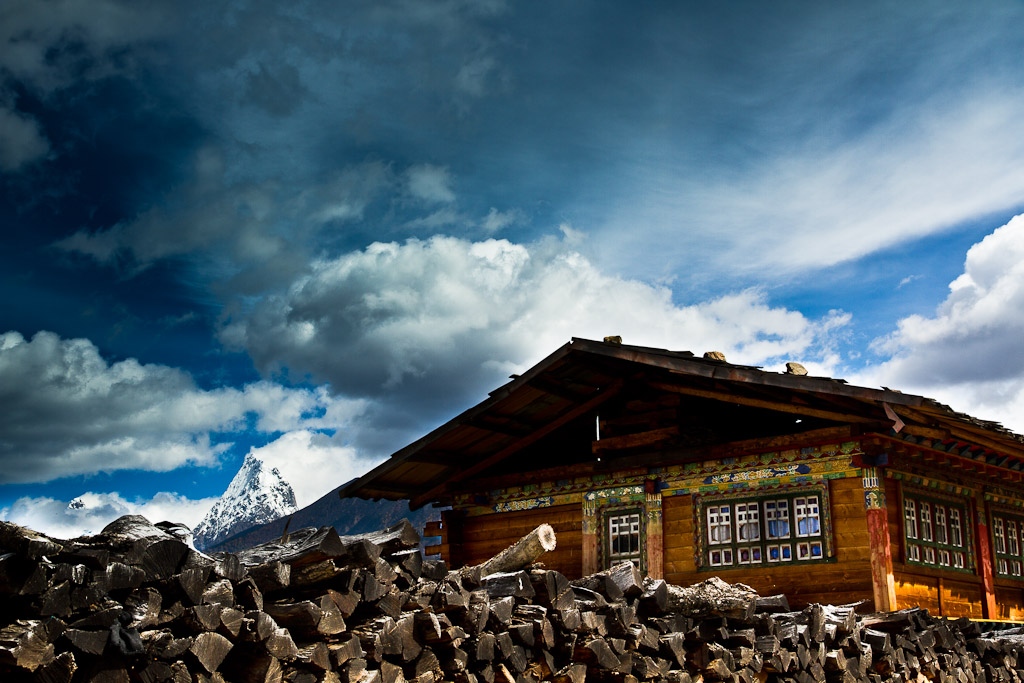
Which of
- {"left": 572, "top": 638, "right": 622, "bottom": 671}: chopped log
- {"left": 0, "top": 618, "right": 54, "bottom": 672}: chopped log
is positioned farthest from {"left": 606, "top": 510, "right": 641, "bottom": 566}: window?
{"left": 0, "top": 618, "right": 54, "bottom": 672}: chopped log

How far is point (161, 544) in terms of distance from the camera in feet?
22.4

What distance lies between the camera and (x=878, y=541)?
1667 centimetres

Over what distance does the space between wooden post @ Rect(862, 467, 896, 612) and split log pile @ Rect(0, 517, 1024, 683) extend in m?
3.84

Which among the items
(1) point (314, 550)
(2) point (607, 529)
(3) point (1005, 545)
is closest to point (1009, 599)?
(3) point (1005, 545)

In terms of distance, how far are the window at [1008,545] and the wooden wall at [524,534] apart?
8.33 m

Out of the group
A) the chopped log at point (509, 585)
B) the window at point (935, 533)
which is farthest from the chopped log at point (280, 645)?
the window at point (935, 533)

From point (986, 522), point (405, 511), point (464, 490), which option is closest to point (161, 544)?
point (464, 490)

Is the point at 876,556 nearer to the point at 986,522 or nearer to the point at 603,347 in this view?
the point at 986,522

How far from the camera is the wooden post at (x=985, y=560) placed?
19.1 meters

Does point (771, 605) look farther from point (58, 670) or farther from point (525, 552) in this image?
point (58, 670)

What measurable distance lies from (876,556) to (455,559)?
9410mm

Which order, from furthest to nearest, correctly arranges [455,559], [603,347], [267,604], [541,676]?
[455,559] < [603,347] < [541,676] < [267,604]

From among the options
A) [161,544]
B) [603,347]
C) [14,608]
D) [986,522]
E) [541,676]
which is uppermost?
[603,347]

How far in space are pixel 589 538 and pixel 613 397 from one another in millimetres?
2993
